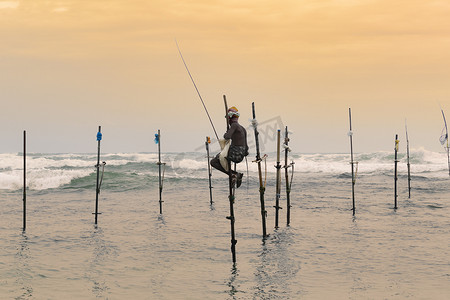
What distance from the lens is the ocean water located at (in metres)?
9.04

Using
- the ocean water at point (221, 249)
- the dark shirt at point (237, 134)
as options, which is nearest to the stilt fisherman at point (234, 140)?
the dark shirt at point (237, 134)

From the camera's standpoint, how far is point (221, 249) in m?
12.4

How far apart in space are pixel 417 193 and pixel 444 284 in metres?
17.6

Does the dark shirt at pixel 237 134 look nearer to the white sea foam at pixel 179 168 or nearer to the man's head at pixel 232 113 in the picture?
the man's head at pixel 232 113

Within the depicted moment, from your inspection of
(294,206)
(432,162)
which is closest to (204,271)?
(294,206)

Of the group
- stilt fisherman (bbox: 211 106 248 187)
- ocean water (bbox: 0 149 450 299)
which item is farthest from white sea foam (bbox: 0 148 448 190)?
stilt fisherman (bbox: 211 106 248 187)

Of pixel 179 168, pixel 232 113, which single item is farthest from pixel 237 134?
pixel 179 168

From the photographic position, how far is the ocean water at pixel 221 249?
904 cm

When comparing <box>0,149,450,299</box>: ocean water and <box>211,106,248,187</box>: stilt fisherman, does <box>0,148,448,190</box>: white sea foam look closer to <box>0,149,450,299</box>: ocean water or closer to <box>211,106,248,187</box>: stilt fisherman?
<box>0,149,450,299</box>: ocean water

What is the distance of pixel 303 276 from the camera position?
9836mm

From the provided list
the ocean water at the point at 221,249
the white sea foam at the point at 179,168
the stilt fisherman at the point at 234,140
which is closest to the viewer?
the ocean water at the point at 221,249

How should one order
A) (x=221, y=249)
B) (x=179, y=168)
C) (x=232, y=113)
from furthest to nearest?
(x=179, y=168), (x=221, y=249), (x=232, y=113)

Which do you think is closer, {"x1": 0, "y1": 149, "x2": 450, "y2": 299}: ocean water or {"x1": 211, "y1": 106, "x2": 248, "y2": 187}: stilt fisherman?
{"x1": 0, "y1": 149, "x2": 450, "y2": 299}: ocean water

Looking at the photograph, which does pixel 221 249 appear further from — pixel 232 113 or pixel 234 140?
pixel 232 113
